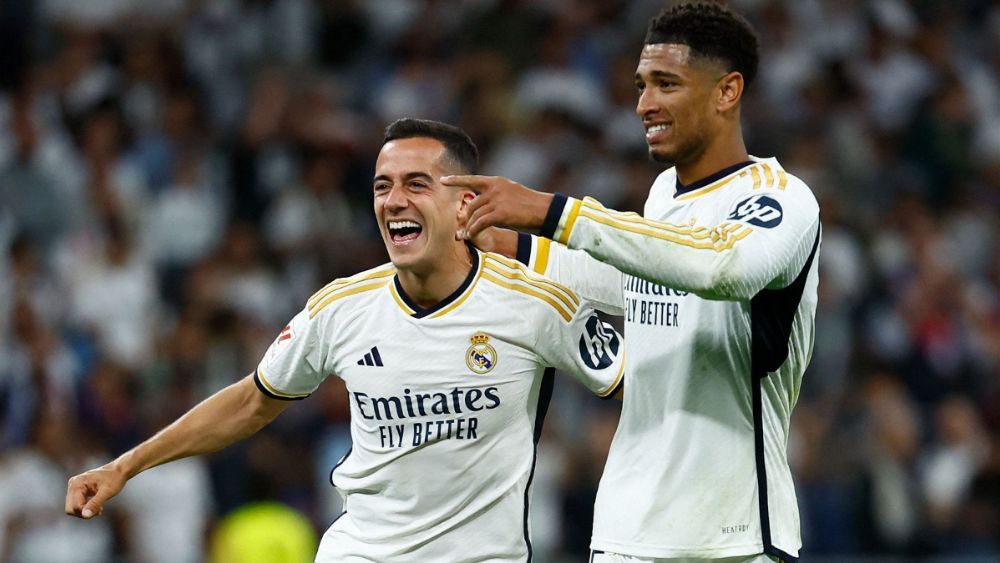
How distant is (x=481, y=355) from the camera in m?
5.52

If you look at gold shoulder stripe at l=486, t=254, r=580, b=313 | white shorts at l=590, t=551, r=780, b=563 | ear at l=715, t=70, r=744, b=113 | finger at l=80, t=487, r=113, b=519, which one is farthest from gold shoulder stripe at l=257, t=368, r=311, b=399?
ear at l=715, t=70, r=744, b=113

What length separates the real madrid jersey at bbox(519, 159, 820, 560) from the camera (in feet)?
16.5

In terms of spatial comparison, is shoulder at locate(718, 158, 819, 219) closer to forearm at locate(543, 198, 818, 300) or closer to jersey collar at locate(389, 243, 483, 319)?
forearm at locate(543, 198, 818, 300)

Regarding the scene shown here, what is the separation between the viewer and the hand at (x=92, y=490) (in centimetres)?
551

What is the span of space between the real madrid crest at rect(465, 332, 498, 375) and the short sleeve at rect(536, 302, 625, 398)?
164 mm

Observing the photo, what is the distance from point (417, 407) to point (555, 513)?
520cm

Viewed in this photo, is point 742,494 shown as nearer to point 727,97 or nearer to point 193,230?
point 727,97

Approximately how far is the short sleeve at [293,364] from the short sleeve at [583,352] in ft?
2.63

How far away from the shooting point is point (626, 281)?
538cm

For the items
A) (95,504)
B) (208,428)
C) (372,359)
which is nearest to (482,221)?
(372,359)

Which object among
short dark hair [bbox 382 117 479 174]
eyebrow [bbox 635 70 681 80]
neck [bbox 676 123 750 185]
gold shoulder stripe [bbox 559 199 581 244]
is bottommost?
gold shoulder stripe [bbox 559 199 581 244]

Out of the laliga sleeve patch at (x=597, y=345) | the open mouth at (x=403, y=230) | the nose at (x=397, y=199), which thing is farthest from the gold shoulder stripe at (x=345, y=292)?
the laliga sleeve patch at (x=597, y=345)

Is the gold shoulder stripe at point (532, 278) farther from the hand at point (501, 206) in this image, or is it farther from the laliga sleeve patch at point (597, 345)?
the hand at point (501, 206)

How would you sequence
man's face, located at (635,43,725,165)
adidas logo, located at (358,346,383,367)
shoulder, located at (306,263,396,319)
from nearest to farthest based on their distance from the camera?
man's face, located at (635,43,725,165) → adidas logo, located at (358,346,383,367) → shoulder, located at (306,263,396,319)
